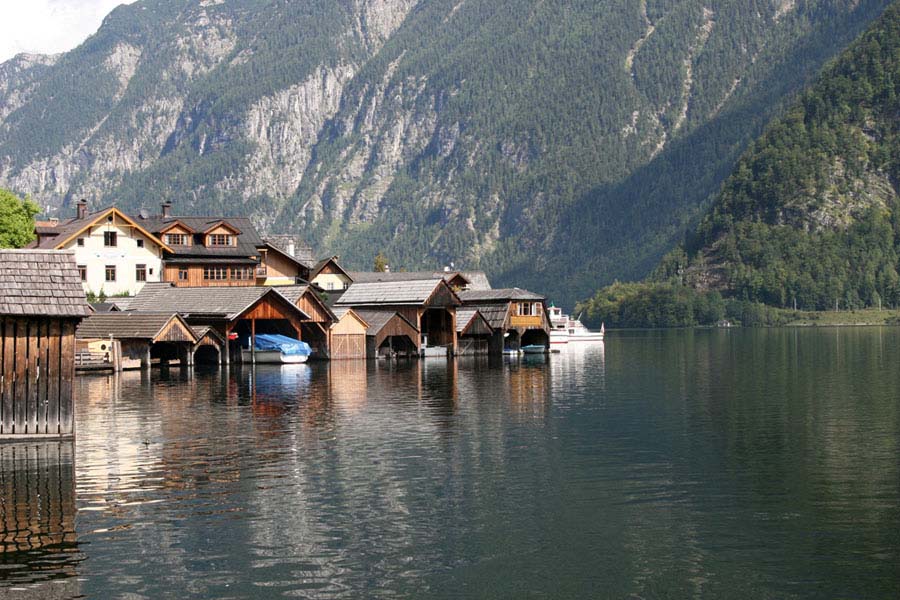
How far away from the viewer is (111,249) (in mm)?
137500

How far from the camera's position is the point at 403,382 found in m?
90.4

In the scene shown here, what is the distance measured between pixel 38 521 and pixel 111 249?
10449cm

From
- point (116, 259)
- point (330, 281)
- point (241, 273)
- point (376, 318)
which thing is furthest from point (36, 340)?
point (330, 281)

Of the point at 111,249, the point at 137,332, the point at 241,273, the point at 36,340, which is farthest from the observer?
the point at 241,273

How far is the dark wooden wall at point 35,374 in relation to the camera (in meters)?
45.9

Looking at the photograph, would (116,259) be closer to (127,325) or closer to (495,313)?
(127,325)

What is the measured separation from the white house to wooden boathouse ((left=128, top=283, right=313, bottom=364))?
13303mm

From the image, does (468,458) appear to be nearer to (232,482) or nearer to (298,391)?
(232,482)

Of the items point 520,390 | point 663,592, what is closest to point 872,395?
point 520,390

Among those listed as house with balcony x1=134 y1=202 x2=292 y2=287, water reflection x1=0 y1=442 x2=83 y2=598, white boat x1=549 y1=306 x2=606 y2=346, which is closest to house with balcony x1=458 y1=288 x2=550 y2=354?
white boat x1=549 y1=306 x2=606 y2=346

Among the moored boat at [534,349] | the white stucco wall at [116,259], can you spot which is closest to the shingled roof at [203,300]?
the white stucco wall at [116,259]

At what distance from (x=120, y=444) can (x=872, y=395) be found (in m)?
44.4

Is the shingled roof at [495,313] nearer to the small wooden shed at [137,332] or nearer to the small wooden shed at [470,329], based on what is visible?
the small wooden shed at [470,329]

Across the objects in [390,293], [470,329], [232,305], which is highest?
[390,293]
